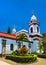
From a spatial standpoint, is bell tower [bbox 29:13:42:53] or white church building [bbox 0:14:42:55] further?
bell tower [bbox 29:13:42:53]

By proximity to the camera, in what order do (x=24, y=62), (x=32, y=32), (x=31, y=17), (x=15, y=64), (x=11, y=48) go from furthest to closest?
(x=31, y=17) → (x=32, y=32) → (x=11, y=48) → (x=24, y=62) → (x=15, y=64)

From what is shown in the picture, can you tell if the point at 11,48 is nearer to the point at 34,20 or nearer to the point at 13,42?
the point at 13,42

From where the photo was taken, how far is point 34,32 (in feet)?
152

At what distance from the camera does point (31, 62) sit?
80.1 ft

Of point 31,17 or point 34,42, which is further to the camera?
point 31,17

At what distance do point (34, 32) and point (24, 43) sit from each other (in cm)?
758

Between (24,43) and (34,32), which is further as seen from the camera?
(34,32)

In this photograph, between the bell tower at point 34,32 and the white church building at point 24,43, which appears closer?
the white church building at point 24,43

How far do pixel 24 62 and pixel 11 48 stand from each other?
42.3 ft

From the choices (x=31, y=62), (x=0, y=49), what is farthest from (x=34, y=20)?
(x=31, y=62)

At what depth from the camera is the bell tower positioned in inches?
1715

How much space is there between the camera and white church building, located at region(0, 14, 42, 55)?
34.2 meters

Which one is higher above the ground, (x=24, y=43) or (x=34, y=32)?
(x=34, y=32)

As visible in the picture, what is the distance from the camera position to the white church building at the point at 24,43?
1345 inches
